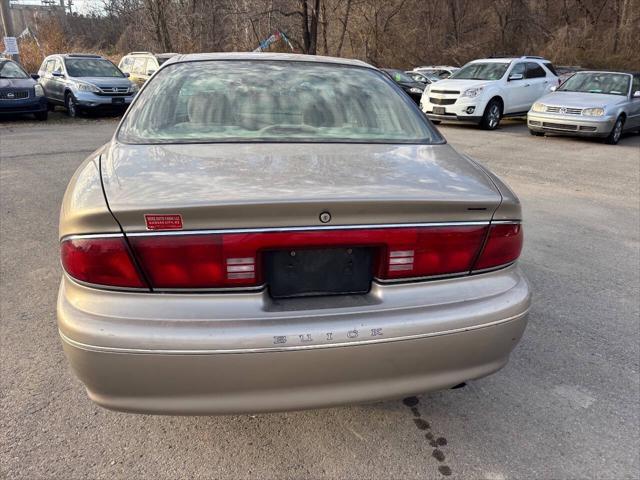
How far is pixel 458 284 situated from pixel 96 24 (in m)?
53.9

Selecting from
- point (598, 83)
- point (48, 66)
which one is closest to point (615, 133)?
point (598, 83)

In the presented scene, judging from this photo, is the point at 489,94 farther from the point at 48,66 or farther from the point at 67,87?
the point at 48,66

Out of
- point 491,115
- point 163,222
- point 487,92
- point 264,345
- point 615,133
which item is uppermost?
point 163,222

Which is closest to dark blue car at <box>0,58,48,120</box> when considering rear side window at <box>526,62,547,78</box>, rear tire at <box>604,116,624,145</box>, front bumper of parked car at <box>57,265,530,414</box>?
front bumper of parked car at <box>57,265,530,414</box>

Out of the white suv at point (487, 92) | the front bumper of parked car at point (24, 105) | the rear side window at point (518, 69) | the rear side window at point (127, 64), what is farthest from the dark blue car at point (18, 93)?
the rear side window at point (518, 69)

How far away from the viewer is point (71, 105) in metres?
14.2

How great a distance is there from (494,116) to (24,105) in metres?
12.0

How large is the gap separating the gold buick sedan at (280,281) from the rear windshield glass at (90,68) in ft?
46.4

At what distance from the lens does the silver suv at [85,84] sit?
542 inches

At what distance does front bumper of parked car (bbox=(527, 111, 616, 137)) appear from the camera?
11.1m

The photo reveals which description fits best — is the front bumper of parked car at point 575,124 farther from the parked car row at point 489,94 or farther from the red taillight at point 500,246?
the red taillight at point 500,246

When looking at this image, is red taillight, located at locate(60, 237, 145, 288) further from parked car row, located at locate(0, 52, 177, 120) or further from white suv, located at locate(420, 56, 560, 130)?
parked car row, located at locate(0, 52, 177, 120)

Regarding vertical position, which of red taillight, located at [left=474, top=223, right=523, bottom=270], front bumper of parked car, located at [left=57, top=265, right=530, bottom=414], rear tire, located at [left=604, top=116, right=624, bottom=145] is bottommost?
rear tire, located at [left=604, top=116, right=624, bottom=145]

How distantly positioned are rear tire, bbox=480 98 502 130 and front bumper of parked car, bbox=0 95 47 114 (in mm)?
11321
